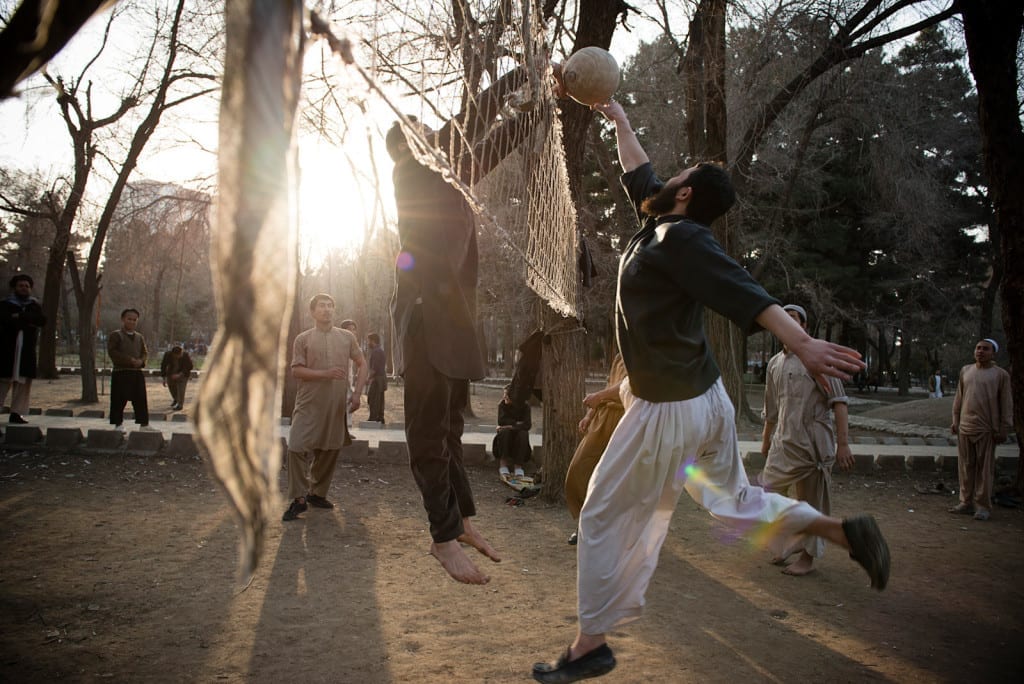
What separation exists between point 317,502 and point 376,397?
670 centimetres

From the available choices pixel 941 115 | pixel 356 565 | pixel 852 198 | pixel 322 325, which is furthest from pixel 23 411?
pixel 852 198

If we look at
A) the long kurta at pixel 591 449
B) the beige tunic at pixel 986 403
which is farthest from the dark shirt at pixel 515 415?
the beige tunic at pixel 986 403

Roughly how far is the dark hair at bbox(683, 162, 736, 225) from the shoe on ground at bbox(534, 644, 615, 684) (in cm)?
178

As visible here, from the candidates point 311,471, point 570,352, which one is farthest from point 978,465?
point 311,471

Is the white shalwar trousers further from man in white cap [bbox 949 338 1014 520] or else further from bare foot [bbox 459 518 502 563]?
man in white cap [bbox 949 338 1014 520]

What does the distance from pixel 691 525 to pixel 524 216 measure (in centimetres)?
465

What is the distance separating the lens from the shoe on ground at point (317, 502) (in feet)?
22.8

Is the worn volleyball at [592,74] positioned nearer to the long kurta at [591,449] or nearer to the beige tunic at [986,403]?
the long kurta at [591,449]

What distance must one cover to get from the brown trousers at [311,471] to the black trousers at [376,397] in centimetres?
644

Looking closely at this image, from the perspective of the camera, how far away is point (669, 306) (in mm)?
2498

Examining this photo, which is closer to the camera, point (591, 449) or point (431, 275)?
point (431, 275)

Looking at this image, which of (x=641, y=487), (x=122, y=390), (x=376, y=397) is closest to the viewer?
(x=641, y=487)

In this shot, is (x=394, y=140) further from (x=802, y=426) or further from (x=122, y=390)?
(x=122, y=390)

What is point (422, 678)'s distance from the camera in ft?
10.9
